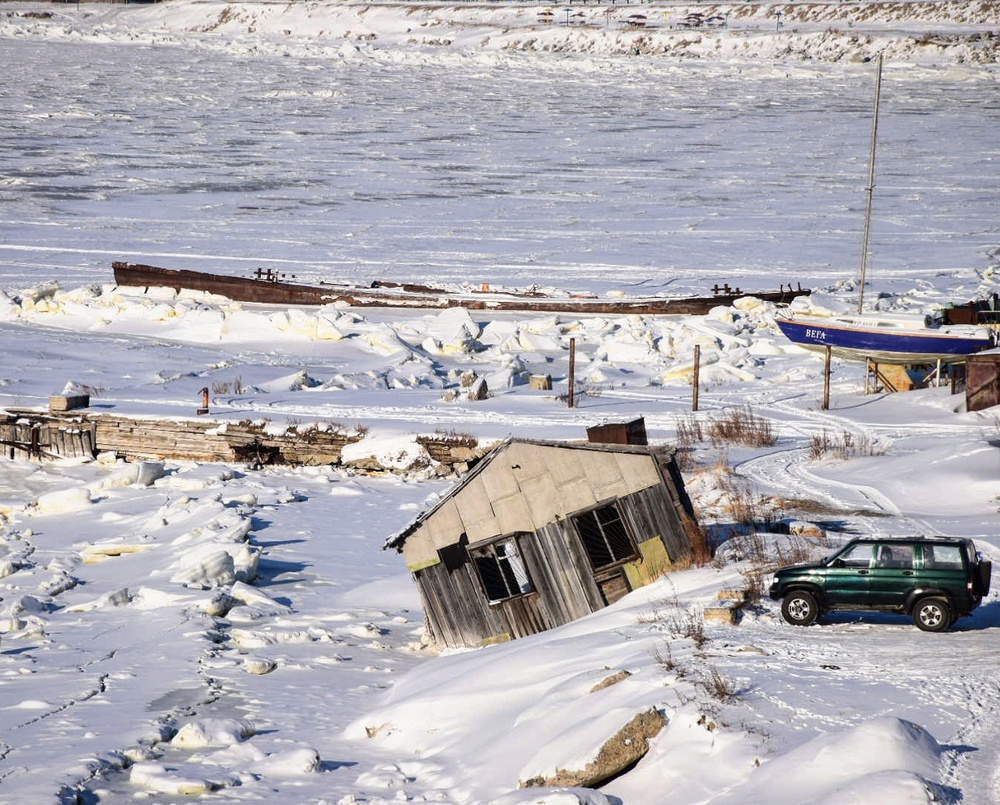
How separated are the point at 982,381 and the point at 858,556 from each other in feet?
45.2

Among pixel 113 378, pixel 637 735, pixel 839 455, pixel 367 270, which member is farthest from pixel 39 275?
pixel 637 735

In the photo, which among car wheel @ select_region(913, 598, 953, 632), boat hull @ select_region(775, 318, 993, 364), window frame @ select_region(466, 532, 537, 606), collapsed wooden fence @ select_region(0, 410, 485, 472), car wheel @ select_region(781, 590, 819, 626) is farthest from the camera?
boat hull @ select_region(775, 318, 993, 364)

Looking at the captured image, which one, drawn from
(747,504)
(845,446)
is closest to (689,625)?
(747,504)

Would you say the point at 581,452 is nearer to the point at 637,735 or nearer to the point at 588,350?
the point at 637,735

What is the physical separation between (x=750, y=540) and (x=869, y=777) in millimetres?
8420

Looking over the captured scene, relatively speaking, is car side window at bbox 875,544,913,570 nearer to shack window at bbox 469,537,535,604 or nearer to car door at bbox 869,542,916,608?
car door at bbox 869,542,916,608

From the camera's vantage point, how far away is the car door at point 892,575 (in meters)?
13.8

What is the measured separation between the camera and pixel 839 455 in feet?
80.3

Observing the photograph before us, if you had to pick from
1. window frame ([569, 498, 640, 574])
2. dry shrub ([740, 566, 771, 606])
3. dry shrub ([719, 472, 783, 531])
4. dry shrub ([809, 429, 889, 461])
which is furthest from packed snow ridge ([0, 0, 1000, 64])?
dry shrub ([740, 566, 771, 606])

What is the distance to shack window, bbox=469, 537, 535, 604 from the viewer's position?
16.8m

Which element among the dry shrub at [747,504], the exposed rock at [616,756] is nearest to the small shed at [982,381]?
the dry shrub at [747,504]

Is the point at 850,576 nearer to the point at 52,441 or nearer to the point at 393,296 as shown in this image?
the point at 52,441

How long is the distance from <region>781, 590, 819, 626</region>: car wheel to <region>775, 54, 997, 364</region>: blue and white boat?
60.2 ft

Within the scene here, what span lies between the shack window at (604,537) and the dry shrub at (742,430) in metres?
9.68
